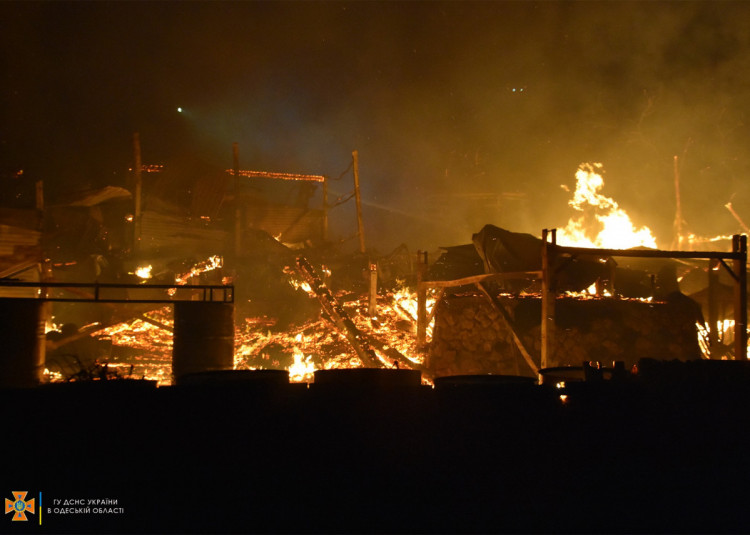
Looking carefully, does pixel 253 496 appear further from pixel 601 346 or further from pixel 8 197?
pixel 8 197

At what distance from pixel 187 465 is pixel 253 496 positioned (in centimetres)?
65

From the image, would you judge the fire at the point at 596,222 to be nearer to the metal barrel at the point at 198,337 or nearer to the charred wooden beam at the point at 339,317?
the charred wooden beam at the point at 339,317

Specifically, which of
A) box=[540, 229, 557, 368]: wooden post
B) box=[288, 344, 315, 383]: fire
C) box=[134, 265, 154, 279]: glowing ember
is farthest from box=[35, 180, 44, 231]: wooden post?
box=[540, 229, 557, 368]: wooden post

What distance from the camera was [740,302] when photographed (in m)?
11.7

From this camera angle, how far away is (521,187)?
34.0 m

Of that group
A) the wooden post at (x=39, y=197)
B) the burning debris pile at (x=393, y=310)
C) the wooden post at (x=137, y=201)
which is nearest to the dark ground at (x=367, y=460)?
the burning debris pile at (x=393, y=310)

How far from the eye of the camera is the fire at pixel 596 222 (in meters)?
30.6

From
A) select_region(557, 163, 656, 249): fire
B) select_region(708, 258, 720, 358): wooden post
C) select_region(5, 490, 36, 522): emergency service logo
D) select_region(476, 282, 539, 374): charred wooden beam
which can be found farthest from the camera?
select_region(557, 163, 656, 249): fire

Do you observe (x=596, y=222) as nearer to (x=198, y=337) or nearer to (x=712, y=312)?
(x=712, y=312)

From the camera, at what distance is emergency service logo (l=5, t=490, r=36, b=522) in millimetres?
3820

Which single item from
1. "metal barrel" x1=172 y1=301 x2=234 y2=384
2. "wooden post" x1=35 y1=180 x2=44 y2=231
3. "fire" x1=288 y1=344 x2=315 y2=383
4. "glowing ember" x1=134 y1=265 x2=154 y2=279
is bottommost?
"fire" x1=288 y1=344 x2=315 y2=383

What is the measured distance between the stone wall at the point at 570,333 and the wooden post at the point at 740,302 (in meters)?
1.64

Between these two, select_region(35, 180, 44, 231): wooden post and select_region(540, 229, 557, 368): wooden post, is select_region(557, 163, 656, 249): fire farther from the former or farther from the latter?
select_region(35, 180, 44, 231): wooden post

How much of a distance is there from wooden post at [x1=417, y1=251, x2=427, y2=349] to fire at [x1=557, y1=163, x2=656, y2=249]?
17.3 m
